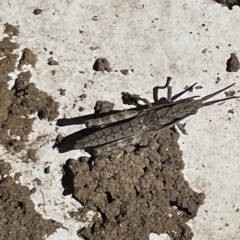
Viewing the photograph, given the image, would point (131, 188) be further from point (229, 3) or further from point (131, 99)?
point (229, 3)

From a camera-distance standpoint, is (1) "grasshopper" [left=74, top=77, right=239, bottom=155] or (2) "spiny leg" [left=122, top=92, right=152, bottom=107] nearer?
(1) "grasshopper" [left=74, top=77, right=239, bottom=155]

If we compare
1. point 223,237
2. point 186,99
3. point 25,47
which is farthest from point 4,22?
point 223,237

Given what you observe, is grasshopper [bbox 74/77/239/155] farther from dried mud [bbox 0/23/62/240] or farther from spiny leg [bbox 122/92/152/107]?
dried mud [bbox 0/23/62/240]

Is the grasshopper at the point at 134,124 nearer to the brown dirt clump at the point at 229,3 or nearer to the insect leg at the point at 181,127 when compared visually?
the insect leg at the point at 181,127

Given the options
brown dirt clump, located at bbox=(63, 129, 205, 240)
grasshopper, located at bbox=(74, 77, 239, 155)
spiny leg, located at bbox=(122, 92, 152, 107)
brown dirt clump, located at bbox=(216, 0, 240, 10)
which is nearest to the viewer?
grasshopper, located at bbox=(74, 77, 239, 155)

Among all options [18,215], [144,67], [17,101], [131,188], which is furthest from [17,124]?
[144,67]

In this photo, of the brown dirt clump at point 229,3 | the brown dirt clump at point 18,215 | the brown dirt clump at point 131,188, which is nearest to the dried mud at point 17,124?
the brown dirt clump at point 18,215

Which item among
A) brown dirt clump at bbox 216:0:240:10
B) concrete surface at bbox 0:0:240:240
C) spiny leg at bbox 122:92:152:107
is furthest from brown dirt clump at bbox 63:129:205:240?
brown dirt clump at bbox 216:0:240:10
